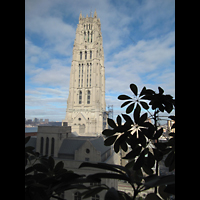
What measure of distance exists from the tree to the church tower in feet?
62.1

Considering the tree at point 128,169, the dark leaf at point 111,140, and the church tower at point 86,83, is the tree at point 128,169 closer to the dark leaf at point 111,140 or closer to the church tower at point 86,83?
the dark leaf at point 111,140

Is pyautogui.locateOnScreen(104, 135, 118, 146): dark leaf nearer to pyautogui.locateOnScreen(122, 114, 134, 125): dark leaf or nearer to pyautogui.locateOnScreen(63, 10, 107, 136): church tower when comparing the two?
pyautogui.locateOnScreen(122, 114, 134, 125): dark leaf

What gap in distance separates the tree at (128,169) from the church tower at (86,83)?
18937 millimetres

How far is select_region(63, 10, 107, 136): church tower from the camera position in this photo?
20828 millimetres

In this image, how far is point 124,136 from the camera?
1.04 m

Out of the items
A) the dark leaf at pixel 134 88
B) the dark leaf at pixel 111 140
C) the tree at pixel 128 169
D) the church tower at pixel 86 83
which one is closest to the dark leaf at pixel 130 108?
the tree at pixel 128 169

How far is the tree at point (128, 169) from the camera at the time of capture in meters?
0.66

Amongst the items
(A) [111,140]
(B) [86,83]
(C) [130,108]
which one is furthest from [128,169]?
(B) [86,83]

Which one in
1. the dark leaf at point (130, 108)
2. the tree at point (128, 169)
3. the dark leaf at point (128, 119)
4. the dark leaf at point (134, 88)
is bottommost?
the tree at point (128, 169)

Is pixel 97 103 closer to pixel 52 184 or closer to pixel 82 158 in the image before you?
pixel 82 158

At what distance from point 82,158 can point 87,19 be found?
24.7 m

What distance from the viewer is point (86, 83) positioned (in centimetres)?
2292
